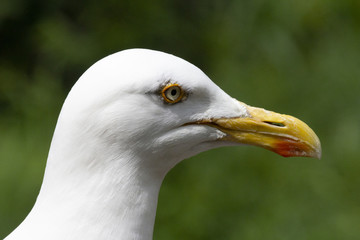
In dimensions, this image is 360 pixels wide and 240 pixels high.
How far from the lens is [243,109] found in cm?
255

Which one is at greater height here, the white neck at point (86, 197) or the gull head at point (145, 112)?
the gull head at point (145, 112)

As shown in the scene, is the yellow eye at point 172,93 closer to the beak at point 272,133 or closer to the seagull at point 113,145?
the seagull at point 113,145

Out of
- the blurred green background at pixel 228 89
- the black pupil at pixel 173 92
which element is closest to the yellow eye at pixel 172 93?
the black pupil at pixel 173 92

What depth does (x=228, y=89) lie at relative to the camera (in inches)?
223

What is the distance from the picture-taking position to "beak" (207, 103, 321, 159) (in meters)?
2.52

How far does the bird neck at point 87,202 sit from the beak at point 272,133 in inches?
15.4

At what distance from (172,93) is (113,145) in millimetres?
258

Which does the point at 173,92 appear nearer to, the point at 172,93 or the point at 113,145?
the point at 172,93

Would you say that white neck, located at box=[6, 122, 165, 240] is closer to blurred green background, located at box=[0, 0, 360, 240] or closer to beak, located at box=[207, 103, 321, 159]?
beak, located at box=[207, 103, 321, 159]

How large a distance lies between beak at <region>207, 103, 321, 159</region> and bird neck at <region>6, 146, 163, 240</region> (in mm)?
390

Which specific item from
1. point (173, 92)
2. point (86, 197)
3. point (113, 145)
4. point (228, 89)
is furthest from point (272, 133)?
point (228, 89)

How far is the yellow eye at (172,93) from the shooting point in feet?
7.68

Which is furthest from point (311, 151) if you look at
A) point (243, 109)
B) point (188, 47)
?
point (188, 47)

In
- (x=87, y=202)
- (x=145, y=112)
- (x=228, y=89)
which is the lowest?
(x=87, y=202)
